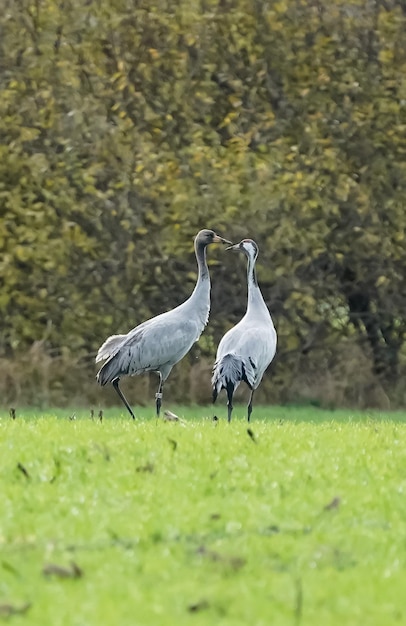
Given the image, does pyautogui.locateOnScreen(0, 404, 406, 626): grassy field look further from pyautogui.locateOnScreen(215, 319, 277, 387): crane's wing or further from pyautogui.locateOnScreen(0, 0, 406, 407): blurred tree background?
pyautogui.locateOnScreen(0, 0, 406, 407): blurred tree background

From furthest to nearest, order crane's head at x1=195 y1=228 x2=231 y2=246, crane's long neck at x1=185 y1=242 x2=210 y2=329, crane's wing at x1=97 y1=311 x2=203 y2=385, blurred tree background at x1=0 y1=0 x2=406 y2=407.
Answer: blurred tree background at x1=0 y1=0 x2=406 y2=407
crane's head at x1=195 y1=228 x2=231 y2=246
crane's long neck at x1=185 y1=242 x2=210 y2=329
crane's wing at x1=97 y1=311 x2=203 y2=385

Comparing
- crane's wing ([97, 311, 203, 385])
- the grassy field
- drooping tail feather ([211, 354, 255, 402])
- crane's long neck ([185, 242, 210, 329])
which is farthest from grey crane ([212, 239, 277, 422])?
the grassy field

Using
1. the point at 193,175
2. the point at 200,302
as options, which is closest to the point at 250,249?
the point at 200,302

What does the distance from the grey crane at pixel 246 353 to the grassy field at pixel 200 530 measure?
8.89ft

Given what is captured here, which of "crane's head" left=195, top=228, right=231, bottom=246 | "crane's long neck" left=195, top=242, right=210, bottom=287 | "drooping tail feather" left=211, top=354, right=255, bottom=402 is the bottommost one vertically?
"drooping tail feather" left=211, top=354, right=255, bottom=402

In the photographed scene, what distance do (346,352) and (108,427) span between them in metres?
8.39

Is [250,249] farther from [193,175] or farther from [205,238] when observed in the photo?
[193,175]

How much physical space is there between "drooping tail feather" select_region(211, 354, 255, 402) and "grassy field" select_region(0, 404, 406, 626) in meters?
2.66

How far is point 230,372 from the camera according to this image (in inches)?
537

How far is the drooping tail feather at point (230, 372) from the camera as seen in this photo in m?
13.6

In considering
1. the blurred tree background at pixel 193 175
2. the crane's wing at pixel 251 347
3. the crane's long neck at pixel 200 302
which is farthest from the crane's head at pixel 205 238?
the crane's wing at pixel 251 347

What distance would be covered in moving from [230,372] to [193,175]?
572 cm

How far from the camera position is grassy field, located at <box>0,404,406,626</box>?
527 centimetres

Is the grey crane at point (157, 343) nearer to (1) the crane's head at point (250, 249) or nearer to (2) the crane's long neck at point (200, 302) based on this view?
(2) the crane's long neck at point (200, 302)
